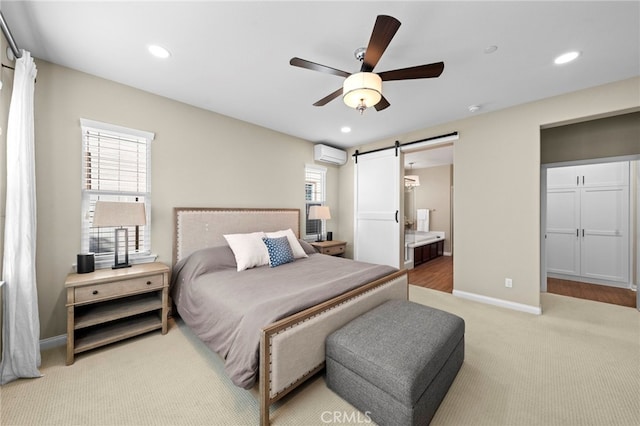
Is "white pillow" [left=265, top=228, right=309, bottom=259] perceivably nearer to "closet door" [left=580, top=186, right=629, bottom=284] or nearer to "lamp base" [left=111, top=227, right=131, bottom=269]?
"lamp base" [left=111, top=227, right=131, bottom=269]

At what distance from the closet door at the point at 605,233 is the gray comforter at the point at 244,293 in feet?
13.6

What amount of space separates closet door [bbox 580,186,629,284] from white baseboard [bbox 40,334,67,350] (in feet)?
24.1

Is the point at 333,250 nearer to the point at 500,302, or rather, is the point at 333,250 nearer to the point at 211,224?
the point at 211,224

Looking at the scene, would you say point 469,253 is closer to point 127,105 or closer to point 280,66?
point 280,66

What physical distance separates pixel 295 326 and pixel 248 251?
1.50 m

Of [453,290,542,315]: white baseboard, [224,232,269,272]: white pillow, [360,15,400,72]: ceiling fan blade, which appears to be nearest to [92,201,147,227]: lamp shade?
[224,232,269,272]: white pillow

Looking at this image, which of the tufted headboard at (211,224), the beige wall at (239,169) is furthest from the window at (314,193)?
the tufted headboard at (211,224)

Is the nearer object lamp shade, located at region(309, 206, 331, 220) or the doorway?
lamp shade, located at region(309, 206, 331, 220)

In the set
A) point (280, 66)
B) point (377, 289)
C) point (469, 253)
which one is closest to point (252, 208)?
point (280, 66)

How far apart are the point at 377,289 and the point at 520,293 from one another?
2.27 m

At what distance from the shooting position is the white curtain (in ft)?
5.97

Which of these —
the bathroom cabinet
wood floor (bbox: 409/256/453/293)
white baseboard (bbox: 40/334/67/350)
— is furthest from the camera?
the bathroom cabinet

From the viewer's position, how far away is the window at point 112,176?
249 cm

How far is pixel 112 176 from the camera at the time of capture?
2627 mm
